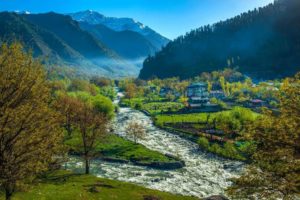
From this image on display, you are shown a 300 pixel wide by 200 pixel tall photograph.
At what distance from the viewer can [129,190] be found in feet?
175

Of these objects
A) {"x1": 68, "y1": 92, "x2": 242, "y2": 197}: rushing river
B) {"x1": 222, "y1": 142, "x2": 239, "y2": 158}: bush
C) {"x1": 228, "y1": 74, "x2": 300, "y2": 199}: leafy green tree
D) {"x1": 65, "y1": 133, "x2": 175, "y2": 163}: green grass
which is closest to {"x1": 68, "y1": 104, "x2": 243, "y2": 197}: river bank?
{"x1": 68, "y1": 92, "x2": 242, "y2": 197}: rushing river

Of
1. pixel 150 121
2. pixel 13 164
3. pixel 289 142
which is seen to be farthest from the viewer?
pixel 150 121

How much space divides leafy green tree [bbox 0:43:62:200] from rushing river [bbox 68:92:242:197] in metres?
41.8

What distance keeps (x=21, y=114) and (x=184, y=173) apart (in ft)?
190

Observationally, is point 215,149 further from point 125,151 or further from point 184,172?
point 125,151

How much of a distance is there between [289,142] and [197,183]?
161 ft

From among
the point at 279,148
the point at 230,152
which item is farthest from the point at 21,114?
the point at 230,152

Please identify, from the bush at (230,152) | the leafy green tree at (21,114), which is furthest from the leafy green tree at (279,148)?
the bush at (230,152)

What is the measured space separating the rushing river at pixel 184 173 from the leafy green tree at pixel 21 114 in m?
41.8

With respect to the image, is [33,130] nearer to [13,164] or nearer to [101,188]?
[13,164]

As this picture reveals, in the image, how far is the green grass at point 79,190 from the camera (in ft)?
146

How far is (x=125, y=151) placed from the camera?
3794 inches

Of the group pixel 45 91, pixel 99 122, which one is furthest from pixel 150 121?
pixel 45 91

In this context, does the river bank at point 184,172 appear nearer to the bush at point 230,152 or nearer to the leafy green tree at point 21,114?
the bush at point 230,152
